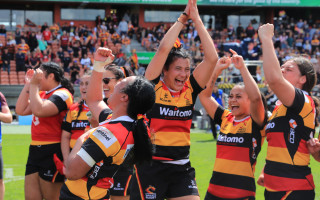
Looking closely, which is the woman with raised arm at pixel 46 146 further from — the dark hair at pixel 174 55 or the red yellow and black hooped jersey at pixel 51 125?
the dark hair at pixel 174 55

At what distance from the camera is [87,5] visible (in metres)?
35.8

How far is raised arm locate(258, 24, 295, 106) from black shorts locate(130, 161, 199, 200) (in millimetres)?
1172

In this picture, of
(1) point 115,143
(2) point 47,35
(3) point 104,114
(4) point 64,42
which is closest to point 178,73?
(3) point 104,114

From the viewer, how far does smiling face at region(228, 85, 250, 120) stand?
456 cm

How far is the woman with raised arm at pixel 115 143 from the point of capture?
3.07m

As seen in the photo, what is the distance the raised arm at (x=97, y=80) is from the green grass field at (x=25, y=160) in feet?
14.4

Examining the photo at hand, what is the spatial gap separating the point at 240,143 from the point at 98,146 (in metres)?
1.82

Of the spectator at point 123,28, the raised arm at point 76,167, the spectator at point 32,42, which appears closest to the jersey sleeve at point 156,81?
the raised arm at point 76,167

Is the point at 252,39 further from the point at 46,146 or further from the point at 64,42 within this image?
the point at 46,146

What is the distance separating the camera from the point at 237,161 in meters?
4.37

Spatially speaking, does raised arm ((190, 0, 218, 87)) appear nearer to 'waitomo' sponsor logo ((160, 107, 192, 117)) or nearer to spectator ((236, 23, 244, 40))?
'waitomo' sponsor logo ((160, 107, 192, 117))

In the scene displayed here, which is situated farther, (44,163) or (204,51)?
(44,163)

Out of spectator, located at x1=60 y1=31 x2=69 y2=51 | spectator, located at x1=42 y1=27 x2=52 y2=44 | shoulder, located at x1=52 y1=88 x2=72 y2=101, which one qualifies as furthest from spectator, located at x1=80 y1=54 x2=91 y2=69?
shoulder, located at x1=52 y1=88 x2=72 y2=101

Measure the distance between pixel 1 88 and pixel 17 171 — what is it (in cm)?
1573
